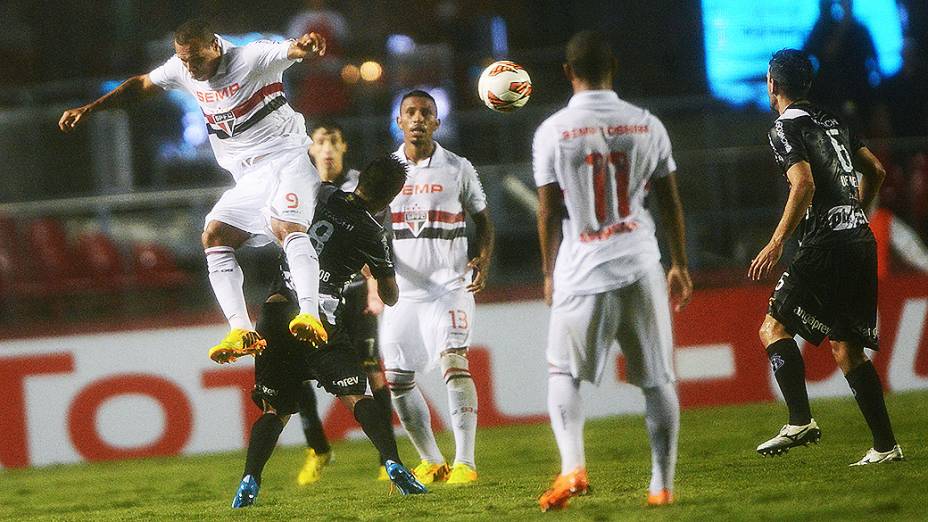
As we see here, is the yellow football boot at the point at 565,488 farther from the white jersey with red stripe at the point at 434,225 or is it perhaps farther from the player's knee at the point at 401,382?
the white jersey with red stripe at the point at 434,225

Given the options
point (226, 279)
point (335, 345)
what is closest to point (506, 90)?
point (335, 345)

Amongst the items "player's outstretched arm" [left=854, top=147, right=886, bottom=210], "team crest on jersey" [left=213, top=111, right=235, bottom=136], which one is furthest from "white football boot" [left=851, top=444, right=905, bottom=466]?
"team crest on jersey" [left=213, top=111, right=235, bottom=136]

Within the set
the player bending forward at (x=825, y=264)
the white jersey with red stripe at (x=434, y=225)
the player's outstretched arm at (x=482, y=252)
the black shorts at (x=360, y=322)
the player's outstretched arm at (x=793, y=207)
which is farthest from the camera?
the black shorts at (x=360, y=322)

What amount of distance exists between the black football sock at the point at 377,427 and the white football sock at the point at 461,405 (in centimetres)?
95

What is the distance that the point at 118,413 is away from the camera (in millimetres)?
11664

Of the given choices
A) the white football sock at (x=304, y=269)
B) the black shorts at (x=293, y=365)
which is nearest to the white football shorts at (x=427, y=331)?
the black shorts at (x=293, y=365)

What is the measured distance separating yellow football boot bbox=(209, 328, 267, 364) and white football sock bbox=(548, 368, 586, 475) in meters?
1.77

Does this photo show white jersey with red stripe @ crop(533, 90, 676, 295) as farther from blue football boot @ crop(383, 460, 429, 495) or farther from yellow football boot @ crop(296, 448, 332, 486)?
yellow football boot @ crop(296, 448, 332, 486)

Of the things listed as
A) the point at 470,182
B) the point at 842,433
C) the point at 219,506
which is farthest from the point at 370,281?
the point at 842,433

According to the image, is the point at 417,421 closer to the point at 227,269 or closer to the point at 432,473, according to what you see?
the point at 432,473

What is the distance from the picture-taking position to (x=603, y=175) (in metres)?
5.46

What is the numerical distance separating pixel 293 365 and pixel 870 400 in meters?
2.95

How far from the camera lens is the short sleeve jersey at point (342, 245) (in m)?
6.93

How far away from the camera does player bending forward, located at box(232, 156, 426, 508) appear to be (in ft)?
22.4
